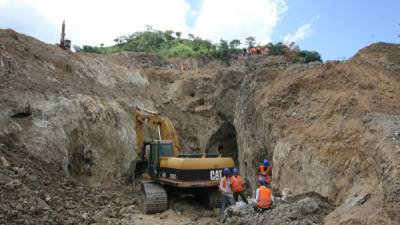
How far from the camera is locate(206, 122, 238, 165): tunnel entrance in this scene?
80.4 ft

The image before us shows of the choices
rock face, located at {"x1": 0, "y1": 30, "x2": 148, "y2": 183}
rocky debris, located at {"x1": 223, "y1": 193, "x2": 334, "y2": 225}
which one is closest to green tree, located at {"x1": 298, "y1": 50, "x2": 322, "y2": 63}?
rock face, located at {"x1": 0, "y1": 30, "x2": 148, "y2": 183}

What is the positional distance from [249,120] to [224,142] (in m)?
9.43

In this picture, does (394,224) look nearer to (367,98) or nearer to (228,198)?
(228,198)

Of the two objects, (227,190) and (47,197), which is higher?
(227,190)

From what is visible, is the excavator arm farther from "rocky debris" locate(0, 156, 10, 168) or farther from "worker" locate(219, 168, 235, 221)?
"rocky debris" locate(0, 156, 10, 168)

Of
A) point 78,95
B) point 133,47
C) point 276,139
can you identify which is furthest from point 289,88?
point 133,47

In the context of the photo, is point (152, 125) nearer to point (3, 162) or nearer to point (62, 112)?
→ point (62, 112)

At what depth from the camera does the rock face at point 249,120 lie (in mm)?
9031

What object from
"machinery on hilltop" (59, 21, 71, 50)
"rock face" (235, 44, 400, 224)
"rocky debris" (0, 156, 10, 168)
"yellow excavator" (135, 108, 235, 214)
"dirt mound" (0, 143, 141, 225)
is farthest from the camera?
"machinery on hilltop" (59, 21, 71, 50)

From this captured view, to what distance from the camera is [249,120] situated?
1591cm

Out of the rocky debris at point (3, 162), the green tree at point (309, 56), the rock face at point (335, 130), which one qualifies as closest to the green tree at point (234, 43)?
the green tree at point (309, 56)

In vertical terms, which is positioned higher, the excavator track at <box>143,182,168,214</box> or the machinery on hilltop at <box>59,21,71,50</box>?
the machinery on hilltop at <box>59,21,71,50</box>

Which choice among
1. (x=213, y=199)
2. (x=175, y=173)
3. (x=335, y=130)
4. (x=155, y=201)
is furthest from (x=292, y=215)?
(x=155, y=201)

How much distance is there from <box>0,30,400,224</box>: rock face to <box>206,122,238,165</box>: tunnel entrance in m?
0.06
